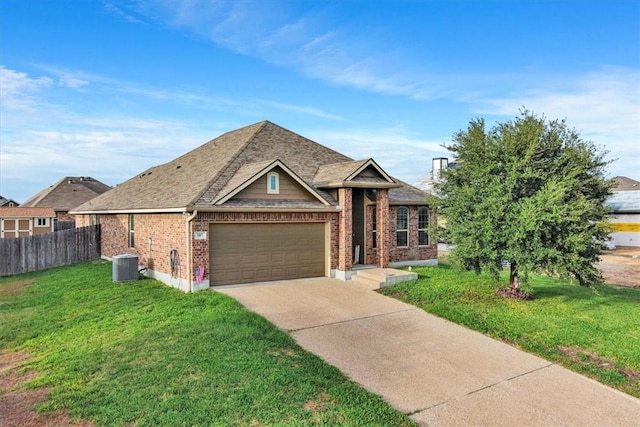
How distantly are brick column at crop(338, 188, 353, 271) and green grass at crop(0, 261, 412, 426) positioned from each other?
4.55m

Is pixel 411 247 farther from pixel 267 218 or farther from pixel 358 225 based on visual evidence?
pixel 267 218

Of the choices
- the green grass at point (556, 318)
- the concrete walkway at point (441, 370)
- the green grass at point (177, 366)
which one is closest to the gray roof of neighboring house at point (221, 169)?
the green grass at point (177, 366)

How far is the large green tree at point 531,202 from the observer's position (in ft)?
31.5

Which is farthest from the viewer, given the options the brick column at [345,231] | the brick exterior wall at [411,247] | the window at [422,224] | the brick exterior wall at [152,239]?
the window at [422,224]

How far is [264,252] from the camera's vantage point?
1307cm

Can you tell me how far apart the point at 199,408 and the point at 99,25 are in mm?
12441

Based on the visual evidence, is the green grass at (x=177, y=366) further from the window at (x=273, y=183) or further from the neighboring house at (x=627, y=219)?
the neighboring house at (x=627, y=219)

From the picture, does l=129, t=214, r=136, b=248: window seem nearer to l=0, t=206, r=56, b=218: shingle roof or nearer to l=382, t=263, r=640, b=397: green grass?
l=382, t=263, r=640, b=397: green grass

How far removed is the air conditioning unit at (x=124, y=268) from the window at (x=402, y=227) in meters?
9.84

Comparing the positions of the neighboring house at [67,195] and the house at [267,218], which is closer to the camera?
the house at [267,218]

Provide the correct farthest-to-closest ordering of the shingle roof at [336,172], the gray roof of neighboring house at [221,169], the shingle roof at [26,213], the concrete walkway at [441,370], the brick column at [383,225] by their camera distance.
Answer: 1. the shingle roof at [26,213]
2. the brick column at [383,225]
3. the shingle roof at [336,172]
4. the gray roof of neighboring house at [221,169]
5. the concrete walkway at [441,370]

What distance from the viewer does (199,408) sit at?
5.06 m

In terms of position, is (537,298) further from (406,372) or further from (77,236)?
(77,236)

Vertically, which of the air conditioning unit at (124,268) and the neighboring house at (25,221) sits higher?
the neighboring house at (25,221)
